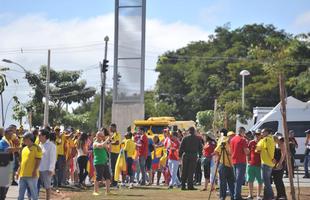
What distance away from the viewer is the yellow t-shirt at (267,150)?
1777 centimetres

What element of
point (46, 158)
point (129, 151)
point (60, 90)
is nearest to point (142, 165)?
point (129, 151)

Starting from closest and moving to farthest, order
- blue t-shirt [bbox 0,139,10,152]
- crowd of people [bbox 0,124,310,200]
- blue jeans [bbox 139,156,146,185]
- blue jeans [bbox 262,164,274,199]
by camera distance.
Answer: blue t-shirt [bbox 0,139,10,152] < crowd of people [bbox 0,124,310,200] < blue jeans [bbox 262,164,274,199] < blue jeans [bbox 139,156,146,185]

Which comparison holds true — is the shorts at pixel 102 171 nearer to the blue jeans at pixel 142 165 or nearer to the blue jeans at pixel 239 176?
the blue jeans at pixel 239 176

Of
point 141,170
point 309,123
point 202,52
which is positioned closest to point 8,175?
point 141,170

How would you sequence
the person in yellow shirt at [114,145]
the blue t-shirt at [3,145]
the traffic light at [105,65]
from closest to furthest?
the blue t-shirt at [3,145] < the person in yellow shirt at [114,145] < the traffic light at [105,65]

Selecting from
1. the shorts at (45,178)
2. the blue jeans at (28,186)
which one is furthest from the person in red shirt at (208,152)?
the blue jeans at (28,186)

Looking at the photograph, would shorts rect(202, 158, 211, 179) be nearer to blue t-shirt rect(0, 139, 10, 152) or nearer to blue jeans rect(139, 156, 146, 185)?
blue jeans rect(139, 156, 146, 185)

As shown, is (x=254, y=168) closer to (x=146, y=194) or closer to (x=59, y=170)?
(x=146, y=194)

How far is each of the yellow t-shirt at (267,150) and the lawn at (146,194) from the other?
217 centimetres

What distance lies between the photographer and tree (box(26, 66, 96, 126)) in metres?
70.1

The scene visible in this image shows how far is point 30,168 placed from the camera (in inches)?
567

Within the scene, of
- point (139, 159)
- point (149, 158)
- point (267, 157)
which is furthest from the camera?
point (149, 158)

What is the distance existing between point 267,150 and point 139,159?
759 cm

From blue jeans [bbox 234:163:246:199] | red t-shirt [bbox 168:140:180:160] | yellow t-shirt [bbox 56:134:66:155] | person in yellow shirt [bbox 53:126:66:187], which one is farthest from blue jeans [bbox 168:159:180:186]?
blue jeans [bbox 234:163:246:199]
